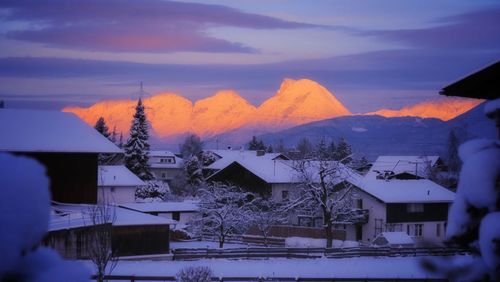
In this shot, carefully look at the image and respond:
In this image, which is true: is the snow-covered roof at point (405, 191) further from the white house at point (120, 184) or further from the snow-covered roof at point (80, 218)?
the white house at point (120, 184)

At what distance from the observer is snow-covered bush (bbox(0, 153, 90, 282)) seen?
2396 millimetres

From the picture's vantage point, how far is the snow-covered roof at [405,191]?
51031 millimetres

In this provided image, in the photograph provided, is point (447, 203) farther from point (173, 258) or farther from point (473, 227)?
point (473, 227)

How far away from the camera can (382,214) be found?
50.6m

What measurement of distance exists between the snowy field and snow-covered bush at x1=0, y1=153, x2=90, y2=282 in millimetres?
24538

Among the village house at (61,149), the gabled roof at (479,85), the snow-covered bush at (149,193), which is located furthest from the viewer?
the snow-covered bush at (149,193)

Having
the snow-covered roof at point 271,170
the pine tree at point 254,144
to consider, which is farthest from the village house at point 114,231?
the pine tree at point 254,144

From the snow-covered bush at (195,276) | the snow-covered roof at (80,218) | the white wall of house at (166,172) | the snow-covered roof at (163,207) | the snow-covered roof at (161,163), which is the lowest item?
the snow-covered bush at (195,276)

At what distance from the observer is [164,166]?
107250 millimetres

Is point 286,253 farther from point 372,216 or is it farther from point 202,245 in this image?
point 372,216

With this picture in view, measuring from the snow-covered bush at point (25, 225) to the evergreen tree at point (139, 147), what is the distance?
7800cm

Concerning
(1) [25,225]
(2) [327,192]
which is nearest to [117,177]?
(2) [327,192]

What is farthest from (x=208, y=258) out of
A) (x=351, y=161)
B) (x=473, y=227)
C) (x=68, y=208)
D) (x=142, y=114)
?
(x=142, y=114)

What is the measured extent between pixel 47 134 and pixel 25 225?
31.0 m
